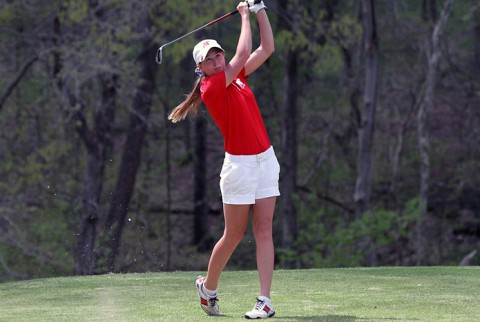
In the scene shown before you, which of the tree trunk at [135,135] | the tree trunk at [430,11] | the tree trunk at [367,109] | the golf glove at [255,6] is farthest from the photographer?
the tree trunk at [430,11]

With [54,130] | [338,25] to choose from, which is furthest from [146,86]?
[338,25]

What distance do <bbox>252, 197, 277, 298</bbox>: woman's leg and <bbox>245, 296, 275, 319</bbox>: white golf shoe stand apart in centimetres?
10

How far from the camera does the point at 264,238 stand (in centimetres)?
688

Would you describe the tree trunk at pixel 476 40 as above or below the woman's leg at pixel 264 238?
above

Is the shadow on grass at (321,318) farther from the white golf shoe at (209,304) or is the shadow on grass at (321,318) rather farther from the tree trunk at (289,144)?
the tree trunk at (289,144)

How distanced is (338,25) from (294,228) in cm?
417

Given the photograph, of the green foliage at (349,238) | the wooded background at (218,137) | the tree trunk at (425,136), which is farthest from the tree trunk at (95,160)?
the tree trunk at (425,136)

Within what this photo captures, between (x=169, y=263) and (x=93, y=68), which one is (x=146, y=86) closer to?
(x=93, y=68)

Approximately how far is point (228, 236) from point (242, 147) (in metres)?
0.58

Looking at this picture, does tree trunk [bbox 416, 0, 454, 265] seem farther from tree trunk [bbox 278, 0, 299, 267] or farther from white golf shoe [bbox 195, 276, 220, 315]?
white golf shoe [bbox 195, 276, 220, 315]

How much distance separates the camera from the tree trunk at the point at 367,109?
2089 centimetres

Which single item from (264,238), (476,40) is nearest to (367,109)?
(476,40)

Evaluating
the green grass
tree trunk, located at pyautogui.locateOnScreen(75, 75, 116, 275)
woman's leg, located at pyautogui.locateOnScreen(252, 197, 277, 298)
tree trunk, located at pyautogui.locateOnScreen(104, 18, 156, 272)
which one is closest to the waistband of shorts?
woman's leg, located at pyautogui.locateOnScreen(252, 197, 277, 298)

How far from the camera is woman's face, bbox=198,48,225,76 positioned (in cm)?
675
